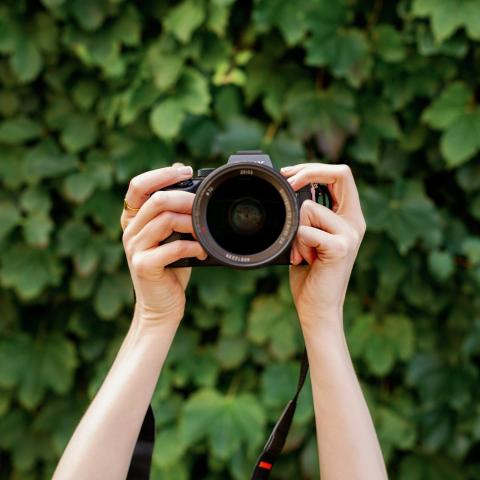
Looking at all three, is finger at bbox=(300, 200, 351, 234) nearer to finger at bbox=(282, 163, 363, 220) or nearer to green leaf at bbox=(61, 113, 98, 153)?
finger at bbox=(282, 163, 363, 220)

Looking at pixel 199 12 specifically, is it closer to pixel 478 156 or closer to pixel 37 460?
pixel 478 156

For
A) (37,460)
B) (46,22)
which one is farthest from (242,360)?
(46,22)

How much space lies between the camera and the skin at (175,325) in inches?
28.2

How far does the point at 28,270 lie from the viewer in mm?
1402

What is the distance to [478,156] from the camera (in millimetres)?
1322

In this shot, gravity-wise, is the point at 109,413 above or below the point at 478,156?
below

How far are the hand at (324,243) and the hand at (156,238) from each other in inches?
4.7

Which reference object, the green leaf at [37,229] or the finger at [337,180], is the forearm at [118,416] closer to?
the finger at [337,180]

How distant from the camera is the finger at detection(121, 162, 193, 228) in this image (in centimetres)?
76

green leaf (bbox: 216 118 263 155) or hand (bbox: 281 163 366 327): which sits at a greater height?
green leaf (bbox: 216 118 263 155)

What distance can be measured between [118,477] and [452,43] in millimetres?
959

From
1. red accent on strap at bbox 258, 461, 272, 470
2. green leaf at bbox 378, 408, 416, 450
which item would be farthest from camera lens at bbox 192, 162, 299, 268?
green leaf at bbox 378, 408, 416, 450

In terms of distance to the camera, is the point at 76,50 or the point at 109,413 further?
the point at 76,50

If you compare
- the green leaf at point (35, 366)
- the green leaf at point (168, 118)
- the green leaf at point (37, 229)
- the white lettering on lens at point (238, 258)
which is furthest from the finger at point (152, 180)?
the green leaf at point (35, 366)
